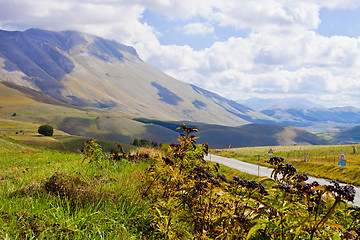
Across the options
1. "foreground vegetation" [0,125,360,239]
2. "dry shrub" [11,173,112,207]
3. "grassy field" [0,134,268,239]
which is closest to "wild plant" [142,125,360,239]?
"foreground vegetation" [0,125,360,239]

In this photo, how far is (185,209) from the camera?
539 cm

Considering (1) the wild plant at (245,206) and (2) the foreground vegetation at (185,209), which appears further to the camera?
(2) the foreground vegetation at (185,209)

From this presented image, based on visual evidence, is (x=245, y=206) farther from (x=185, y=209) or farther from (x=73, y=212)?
(x=73, y=212)

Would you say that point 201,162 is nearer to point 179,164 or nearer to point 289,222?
point 179,164

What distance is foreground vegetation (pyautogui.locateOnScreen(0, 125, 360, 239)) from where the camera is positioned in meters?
3.45

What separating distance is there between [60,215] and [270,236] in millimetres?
3192

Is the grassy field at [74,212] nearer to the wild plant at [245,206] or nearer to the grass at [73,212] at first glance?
the grass at [73,212]

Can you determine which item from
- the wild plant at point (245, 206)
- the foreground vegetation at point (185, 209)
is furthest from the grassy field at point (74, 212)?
the wild plant at point (245, 206)

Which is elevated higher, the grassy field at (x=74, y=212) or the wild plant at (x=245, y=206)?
the wild plant at (x=245, y=206)

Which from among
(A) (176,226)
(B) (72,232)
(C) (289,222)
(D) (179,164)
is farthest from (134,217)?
(C) (289,222)

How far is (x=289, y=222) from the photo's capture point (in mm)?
3598

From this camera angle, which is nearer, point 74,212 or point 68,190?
point 74,212

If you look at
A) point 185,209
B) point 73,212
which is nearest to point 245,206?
point 185,209

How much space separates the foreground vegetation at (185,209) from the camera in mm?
3453
